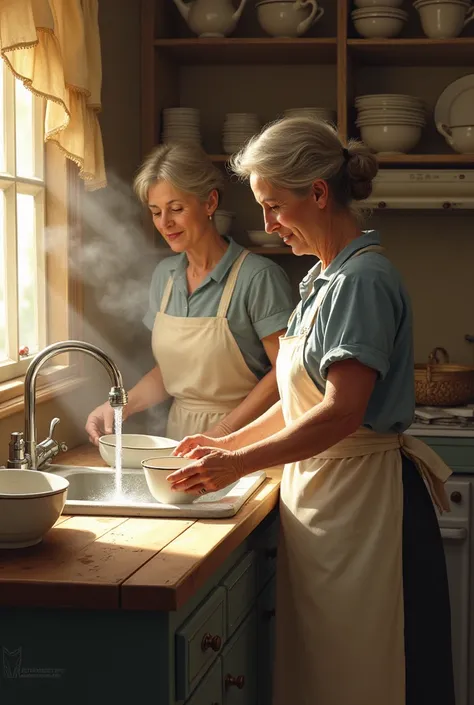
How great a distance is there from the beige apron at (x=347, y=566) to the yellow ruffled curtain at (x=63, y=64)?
0.78m

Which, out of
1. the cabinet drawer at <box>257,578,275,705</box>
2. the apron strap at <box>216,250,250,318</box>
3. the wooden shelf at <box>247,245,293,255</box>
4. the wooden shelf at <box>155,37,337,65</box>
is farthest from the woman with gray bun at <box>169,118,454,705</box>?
the wooden shelf at <box>155,37,337,65</box>

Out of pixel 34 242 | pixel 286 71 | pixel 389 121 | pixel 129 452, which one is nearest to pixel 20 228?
pixel 34 242

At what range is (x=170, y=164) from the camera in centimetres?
273

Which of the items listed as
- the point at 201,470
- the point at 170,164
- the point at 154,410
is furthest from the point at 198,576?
the point at 154,410

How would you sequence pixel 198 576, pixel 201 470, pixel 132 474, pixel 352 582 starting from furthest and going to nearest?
pixel 132 474, pixel 352 582, pixel 201 470, pixel 198 576

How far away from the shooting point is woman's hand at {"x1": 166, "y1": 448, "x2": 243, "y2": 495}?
6.43 feet

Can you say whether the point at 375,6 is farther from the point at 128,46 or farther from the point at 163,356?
the point at 163,356

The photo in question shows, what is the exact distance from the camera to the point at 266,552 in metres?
2.37

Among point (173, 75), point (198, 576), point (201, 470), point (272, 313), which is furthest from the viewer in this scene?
point (173, 75)

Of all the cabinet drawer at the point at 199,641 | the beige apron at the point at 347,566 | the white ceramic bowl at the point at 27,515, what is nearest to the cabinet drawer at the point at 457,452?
the beige apron at the point at 347,566

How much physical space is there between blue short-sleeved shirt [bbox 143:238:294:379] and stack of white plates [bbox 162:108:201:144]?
0.83 m

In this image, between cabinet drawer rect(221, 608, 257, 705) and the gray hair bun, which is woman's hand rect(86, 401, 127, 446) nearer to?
cabinet drawer rect(221, 608, 257, 705)

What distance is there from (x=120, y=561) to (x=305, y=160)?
0.87 m

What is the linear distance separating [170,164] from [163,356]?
536 mm
